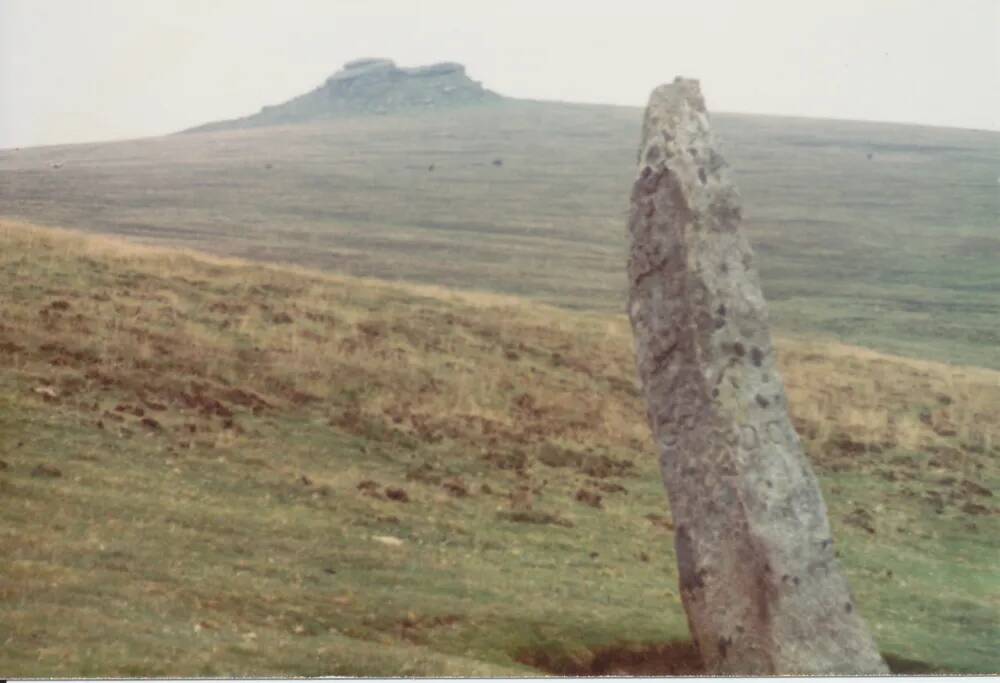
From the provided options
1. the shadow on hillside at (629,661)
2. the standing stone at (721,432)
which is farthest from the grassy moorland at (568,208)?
the shadow on hillside at (629,661)

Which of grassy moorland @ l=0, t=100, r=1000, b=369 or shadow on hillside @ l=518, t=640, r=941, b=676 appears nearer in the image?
shadow on hillside @ l=518, t=640, r=941, b=676

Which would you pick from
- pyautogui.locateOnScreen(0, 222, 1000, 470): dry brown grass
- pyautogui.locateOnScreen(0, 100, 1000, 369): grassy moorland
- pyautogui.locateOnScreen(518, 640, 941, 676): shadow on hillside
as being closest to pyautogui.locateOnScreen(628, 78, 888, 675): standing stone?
pyautogui.locateOnScreen(518, 640, 941, 676): shadow on hillside

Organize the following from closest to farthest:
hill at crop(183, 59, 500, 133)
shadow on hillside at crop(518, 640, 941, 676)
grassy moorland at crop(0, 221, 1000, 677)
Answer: grassy moorland at crop(0, 221, 1000, 677) < shadow on hillside at crop(518, 640, 941, 676) < hill at crop(183, 59, 500, 133)

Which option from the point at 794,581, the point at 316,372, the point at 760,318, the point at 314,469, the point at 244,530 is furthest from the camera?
the point at 316,372

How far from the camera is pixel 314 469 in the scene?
1368cm

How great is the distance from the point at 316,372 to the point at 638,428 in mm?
4083

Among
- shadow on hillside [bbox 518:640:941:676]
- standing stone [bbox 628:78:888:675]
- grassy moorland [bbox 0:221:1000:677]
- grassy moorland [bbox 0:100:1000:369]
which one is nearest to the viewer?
standing stone [bbox 628:78:888:675]

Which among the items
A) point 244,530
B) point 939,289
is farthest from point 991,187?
point 244,530

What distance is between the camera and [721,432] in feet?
30.7

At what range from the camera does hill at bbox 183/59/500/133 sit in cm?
1364

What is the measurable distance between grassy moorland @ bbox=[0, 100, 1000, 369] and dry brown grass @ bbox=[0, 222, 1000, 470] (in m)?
0.43

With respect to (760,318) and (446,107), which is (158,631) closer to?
(760,318)

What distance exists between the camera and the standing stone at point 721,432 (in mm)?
9078

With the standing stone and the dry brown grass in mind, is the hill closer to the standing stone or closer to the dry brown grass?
the dry brown grass
